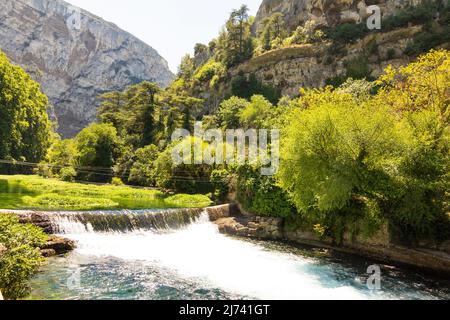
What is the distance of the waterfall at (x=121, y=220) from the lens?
18.5 meters

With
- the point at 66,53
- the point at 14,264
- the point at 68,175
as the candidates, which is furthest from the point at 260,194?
the point at 66,53

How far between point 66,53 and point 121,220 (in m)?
152

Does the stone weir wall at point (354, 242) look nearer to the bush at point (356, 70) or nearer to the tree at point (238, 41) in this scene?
the bush at point (356, 70)

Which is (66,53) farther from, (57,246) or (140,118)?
(57,246)

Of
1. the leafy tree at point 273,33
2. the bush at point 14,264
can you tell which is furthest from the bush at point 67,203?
the leafy tree at point 273,33

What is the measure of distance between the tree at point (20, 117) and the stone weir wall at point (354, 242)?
35.0 meters

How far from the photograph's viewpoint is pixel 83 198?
92.9ft

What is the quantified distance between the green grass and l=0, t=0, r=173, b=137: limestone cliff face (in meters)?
116

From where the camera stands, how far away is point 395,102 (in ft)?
60.7

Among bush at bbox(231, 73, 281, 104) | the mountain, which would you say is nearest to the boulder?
the mountain

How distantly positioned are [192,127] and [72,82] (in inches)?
4698

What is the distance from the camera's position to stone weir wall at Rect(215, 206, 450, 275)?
608 inches
